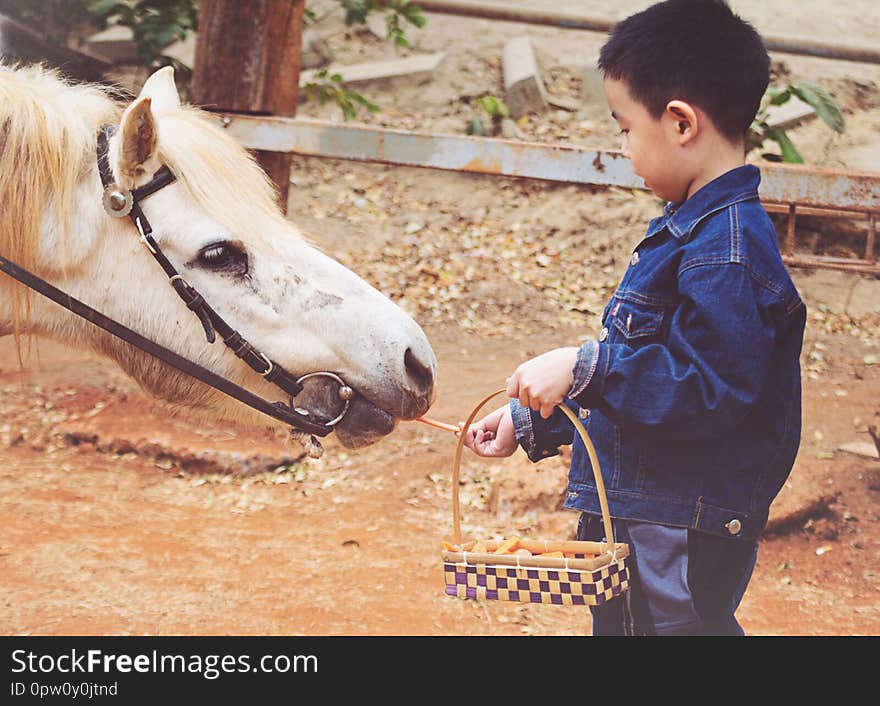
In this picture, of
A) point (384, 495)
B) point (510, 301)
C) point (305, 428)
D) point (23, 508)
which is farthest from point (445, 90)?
point (305, 428)

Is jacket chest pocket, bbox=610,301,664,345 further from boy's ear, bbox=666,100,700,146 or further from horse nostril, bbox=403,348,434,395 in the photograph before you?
horse nostril, bbox=403,348,434,395

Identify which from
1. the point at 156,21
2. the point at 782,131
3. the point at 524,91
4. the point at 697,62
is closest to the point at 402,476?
the point at 697,62

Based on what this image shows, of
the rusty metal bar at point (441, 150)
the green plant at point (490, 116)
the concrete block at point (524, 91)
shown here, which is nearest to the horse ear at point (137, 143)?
the rusty metal bar at point (441, 150)

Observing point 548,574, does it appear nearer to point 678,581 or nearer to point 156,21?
point 678,581

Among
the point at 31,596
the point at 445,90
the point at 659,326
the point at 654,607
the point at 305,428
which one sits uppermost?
the point at 445,90

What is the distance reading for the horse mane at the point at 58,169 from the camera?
187cm

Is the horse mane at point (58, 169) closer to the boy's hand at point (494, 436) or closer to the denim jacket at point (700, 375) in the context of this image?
the boy's hand at point (494, 436)

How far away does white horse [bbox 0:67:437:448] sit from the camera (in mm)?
1866

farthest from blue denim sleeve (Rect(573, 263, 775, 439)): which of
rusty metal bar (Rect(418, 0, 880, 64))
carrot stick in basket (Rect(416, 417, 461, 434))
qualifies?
rusty metal bar (Rect(418, 0, 880, 64))

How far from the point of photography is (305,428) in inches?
74.5

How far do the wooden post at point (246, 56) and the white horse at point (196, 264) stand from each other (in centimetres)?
222

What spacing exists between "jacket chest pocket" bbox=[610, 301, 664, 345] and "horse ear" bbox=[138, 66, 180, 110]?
121 cm

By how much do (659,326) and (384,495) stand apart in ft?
9.09

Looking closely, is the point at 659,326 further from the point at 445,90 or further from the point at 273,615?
the point at 445,90
